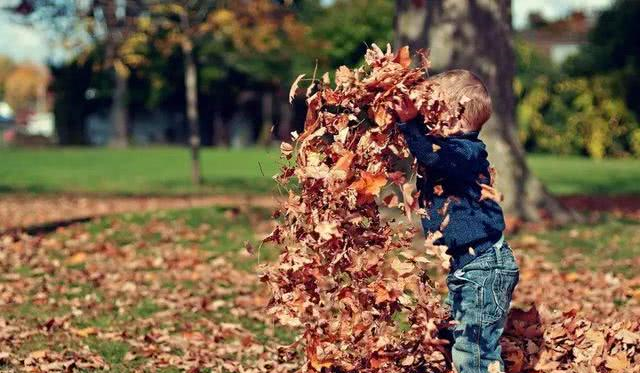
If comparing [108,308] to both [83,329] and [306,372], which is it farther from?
[306,372]

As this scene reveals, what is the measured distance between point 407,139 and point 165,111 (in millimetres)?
55732

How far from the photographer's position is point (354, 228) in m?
4.28

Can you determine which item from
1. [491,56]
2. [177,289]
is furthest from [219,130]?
[177,289]

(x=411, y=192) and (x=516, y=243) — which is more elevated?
(x=411, y=192)

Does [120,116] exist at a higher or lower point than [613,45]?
lower

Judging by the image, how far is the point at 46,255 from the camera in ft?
35.0

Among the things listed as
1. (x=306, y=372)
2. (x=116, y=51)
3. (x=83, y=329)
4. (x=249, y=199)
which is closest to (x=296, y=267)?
(x=306, y=372)

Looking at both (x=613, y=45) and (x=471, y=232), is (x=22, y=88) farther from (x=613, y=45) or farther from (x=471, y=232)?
(x=471, y=232)

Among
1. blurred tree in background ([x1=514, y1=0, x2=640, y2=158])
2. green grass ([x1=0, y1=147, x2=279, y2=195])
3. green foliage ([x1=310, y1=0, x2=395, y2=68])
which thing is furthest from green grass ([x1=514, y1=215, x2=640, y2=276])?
green foliage ([x1=310, y1=0, x2=395, y2=68])

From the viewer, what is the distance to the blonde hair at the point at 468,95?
4445 mm

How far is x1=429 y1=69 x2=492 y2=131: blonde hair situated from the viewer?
4.45 metres

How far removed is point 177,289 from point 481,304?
4.98 meters

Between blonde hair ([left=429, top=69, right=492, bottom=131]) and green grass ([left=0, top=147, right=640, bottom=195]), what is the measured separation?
14199mm

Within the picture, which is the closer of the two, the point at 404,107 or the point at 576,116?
the point at 404,107
